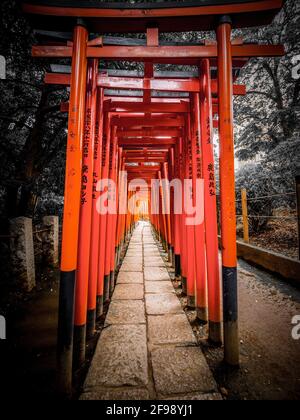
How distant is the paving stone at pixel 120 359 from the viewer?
6.54 feet

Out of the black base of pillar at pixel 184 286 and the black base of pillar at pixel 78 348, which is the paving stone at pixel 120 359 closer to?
the black base of pillar at pixel 78 348

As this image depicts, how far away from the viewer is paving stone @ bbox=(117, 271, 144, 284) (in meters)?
4.96

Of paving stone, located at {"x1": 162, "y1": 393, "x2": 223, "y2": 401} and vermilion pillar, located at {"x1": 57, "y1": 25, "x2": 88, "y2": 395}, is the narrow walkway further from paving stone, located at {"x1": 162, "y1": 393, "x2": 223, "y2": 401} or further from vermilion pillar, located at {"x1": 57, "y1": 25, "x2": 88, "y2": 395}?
vermilion pillar, located at {"x1": 57, "y1": 25, "x2": 88, "y2": 395}

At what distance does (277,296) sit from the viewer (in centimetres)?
385

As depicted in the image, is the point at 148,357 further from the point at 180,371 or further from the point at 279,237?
the point at 279,237

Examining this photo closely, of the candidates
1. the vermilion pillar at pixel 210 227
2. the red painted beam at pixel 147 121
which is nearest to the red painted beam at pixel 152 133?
the red painted beam at pixel 147 121

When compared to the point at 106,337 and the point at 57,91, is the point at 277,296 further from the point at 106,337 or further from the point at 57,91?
the point at 57,91

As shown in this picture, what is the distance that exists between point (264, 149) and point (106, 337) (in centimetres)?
1091

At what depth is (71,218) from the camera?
202 cm

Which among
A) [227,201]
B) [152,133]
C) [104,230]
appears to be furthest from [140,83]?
[104,230]

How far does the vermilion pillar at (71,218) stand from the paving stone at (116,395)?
0.21m
